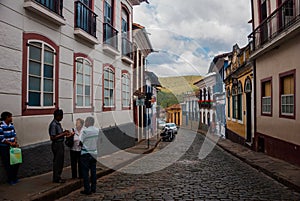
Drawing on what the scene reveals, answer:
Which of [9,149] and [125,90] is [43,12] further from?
[125,90]

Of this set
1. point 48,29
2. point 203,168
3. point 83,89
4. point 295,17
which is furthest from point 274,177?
point 48,29

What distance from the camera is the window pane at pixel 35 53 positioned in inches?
298

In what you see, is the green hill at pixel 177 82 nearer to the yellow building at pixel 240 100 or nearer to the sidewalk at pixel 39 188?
the yellow building at pixel 240 100

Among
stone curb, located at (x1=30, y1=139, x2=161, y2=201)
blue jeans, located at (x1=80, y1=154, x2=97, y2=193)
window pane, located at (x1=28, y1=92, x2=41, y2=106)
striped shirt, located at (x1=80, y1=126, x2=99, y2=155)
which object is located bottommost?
stone curb, located at (x1=30, y1=139, x2=161, y2=201)

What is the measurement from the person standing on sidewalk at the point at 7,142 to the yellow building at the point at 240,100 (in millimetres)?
11056

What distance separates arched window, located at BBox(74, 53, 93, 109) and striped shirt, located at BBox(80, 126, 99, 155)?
3497 millimetres

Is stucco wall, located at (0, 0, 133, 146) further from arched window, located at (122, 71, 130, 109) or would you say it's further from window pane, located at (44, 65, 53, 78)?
arched window, located at (122, 71, 130, 109)

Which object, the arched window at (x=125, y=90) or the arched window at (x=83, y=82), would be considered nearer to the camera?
the arched window at (x=83, y=82)

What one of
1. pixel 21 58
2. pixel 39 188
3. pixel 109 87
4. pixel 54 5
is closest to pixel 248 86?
pixel 109 87

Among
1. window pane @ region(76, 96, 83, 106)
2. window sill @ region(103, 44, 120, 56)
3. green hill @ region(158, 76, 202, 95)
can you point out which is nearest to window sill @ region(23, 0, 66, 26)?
window pane @ region(76, 96, 83, 106)

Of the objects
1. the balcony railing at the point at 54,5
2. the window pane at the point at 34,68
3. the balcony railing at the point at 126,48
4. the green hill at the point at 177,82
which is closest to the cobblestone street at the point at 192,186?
the window pane at the point at 34,68

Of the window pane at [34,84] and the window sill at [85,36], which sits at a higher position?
the window sill at [85,36]

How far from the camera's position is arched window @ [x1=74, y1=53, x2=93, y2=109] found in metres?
10.2

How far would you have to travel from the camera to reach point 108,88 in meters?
13.3
